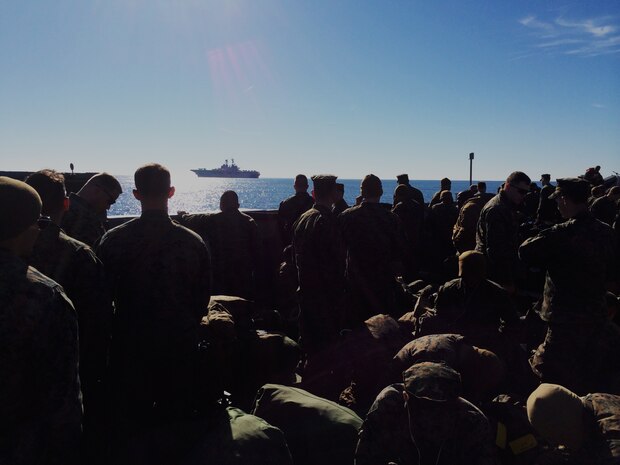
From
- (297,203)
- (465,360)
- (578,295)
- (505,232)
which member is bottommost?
(465,360)

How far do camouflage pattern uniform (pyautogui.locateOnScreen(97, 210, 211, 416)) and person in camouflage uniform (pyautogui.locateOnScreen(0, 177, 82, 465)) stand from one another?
119cm

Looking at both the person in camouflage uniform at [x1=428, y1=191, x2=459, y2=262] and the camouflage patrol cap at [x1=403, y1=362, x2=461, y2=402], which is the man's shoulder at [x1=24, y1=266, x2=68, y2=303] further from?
the person in camouflage uniform at [x1=428, y1=191, x2=459, y2=262]

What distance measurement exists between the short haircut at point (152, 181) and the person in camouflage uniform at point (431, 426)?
6.53ft

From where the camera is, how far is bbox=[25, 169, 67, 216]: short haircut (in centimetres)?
318

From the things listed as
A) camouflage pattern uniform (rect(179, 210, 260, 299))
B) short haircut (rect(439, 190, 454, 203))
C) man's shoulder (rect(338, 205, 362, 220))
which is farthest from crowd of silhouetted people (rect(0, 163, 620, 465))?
short haircut (rect(439, 190, 454, 203))

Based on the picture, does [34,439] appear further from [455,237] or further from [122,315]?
[455,237]

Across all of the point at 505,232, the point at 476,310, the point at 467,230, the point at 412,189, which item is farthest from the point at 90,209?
the point at 412,189

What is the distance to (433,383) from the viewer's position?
277cm

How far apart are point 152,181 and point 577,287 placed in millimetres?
3784

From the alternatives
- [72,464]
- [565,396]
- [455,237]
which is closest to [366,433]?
[565,396]

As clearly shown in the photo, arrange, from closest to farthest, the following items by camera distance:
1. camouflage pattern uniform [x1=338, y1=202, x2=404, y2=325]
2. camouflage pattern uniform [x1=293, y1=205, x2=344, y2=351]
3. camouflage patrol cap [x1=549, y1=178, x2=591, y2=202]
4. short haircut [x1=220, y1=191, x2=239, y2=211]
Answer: camouflage patrol cap [x1=549, y1=178, x2=591, y2=202] → camouflage pattern uniform [x1=293, y1=205, x2=344, y2=351] → camouflage pattern uniform [x1=338, y1=202, x2=404, y2=325] → short haircut [x1=220, y1=191, x2=239, y2=211]

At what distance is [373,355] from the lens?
4633 millimetres

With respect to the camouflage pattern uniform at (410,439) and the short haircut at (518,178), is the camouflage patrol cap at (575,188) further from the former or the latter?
the camouflage pattern uniform at (410,439)

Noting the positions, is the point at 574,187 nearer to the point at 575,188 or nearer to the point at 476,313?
the point at 575,188
